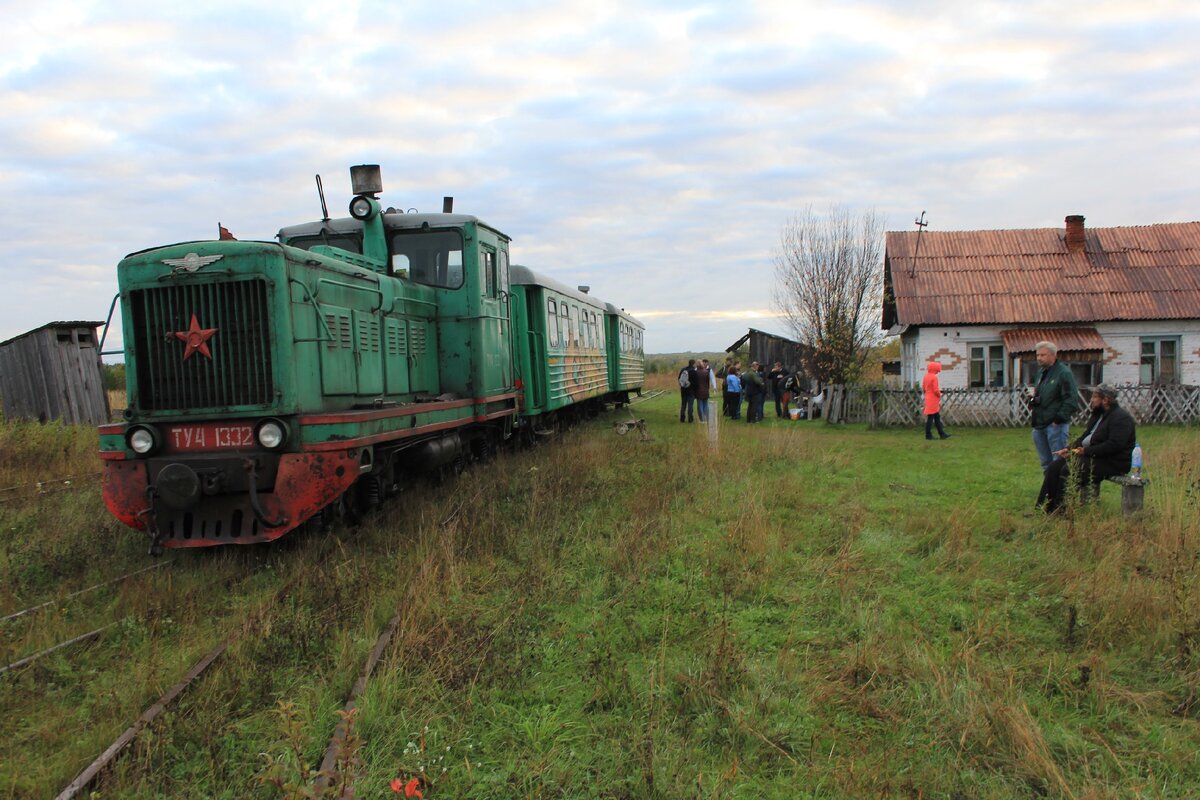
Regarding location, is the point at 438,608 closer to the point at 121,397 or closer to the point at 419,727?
the point at 419,727

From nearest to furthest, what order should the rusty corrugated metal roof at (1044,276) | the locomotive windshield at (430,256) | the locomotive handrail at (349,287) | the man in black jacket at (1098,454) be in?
the locomotive handrail at (349,287), the man in black jacket at (1098,454), the locomotive windshield at (430,256), the rusty corrugated metal roof at (1044,276)

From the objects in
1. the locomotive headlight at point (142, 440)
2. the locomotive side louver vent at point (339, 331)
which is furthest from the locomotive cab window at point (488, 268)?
the locomotive headlight at point (142, 440)

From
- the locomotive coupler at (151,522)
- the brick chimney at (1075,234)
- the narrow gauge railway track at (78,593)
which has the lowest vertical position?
the narrow gauge railway track at (78,593)

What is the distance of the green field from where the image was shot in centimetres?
347

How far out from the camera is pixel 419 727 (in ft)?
12.5

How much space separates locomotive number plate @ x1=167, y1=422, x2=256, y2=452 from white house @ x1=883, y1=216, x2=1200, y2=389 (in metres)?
18.5

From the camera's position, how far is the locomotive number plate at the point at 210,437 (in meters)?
6.15

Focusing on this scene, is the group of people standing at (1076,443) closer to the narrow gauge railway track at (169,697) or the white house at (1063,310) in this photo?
the narrow gauge railway track at (169,697)

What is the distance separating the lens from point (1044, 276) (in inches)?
867

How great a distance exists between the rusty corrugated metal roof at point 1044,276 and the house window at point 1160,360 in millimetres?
772

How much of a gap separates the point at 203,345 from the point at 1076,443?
Answer: 27.5ft

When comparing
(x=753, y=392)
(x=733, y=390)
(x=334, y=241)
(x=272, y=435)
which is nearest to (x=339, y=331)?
(x=272, y=435)

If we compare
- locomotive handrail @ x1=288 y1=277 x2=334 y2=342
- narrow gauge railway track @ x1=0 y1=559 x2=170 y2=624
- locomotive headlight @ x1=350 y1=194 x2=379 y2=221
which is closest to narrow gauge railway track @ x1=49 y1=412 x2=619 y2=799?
narrow gauge railway track @ x1=0 y1=559 x2=170 y2=624

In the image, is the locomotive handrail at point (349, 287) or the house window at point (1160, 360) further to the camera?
the house window at point (1160, 360)
